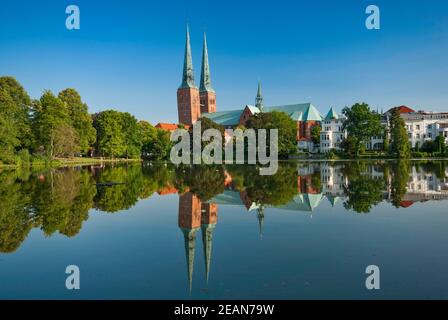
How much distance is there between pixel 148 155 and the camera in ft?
325

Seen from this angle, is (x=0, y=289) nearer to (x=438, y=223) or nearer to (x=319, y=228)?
(x=319, y=228)

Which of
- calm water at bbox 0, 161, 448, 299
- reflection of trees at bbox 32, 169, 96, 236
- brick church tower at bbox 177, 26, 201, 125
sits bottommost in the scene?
calm water at bbox 0, 161, 448, 299

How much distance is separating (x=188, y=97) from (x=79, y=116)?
56.9 m

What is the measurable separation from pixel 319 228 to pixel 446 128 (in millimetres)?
92701

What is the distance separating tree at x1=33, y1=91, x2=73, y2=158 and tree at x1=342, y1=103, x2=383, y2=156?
2259 inches

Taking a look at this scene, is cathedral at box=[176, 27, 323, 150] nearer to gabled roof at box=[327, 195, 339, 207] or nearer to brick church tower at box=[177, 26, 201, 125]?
brick church tower at box=[177, 26, 201, 125]

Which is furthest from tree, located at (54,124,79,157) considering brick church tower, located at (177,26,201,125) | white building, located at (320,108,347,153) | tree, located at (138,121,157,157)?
white building, located at (320,108,347,153)

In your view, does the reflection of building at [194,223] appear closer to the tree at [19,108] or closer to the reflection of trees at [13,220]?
the reflection of trees at [13,220]

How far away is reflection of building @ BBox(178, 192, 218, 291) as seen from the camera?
27.9ft

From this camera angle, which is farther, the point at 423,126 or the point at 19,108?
the point at 423,126

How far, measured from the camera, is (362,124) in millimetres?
83062

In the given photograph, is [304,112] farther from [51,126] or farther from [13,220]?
[13,220]

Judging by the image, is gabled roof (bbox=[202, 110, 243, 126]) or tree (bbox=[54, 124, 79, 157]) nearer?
tree (bbox=[54, 124, 79, 157])

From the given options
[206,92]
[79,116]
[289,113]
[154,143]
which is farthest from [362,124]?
[206,92]
